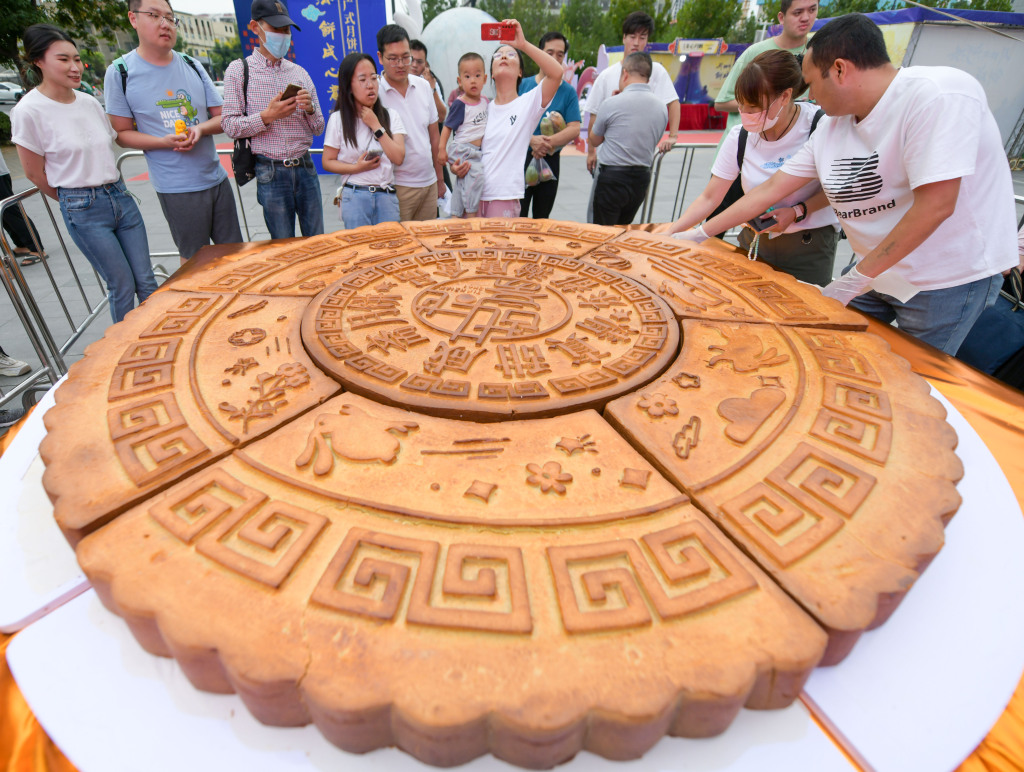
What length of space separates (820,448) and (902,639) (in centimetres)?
57

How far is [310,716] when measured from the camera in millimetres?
1207

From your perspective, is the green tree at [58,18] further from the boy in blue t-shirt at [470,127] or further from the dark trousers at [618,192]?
the dark trousers at [618,192]

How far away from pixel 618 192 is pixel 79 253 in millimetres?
7416

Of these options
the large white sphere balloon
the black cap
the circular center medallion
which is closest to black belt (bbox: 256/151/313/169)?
the black cap

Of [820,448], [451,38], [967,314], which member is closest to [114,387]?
[820,448]

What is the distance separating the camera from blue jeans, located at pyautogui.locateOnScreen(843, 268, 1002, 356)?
2.73m

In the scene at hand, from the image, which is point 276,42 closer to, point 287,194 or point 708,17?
point 287,194

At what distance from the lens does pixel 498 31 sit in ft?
14.0

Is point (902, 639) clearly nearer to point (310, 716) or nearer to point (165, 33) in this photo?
point (310, 716)

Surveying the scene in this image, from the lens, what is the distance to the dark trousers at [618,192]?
18.2 feet

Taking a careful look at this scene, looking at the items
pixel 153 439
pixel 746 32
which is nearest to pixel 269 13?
pixel 153 439

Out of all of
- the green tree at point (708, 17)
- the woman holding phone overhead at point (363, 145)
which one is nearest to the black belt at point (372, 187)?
the woman holding phone overhead at point (363, 145)

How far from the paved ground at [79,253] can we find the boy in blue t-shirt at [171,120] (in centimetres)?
144

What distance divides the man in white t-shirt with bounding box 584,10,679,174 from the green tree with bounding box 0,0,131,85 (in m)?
A: 17.0
